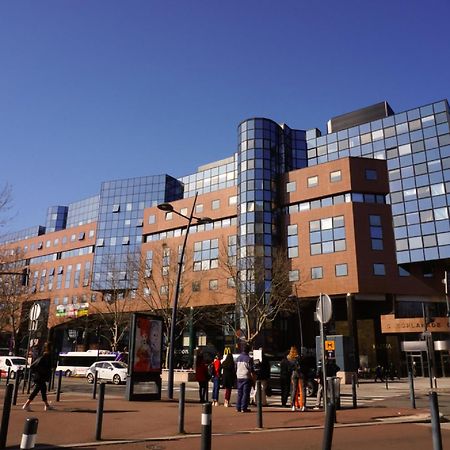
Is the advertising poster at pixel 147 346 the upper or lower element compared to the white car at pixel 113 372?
upper

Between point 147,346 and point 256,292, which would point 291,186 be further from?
point 147,346

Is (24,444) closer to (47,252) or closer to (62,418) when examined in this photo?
(62,418)

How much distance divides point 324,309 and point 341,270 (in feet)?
128

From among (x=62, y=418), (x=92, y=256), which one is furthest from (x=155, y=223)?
(x=62, y=418)

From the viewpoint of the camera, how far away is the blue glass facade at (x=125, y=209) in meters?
73.7

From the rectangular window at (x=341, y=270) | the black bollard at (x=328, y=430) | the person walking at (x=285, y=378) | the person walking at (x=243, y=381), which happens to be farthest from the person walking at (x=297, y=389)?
the rectangular window at (x=341, y=270)

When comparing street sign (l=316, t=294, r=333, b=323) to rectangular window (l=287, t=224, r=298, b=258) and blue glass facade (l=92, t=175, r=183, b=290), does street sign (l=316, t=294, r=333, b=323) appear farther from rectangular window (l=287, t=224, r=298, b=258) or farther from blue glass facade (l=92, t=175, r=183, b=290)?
blue glass facade (l=92, t=175, r=183, b=290)

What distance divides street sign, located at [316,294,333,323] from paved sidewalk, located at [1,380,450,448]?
2.39m

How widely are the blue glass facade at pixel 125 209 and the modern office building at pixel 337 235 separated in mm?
10737

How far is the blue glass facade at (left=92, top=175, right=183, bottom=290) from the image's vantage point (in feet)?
242

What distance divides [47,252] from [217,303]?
46491 millimetres

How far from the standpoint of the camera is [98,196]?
8688 centimetres

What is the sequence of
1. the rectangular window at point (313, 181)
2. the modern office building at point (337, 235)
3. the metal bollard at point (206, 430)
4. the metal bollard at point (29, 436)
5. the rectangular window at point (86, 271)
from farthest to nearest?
1. the rectangular window at point (86, 271)
2. the rectangular window at point (313, 181)
3. the modern office building at point (337, 235)
4. the metal bollard at point (206, 430)
5. the metal bollard at point (29, 436)

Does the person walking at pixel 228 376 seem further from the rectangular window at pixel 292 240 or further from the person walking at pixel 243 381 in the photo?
the rectangular window at pixel 292 240
